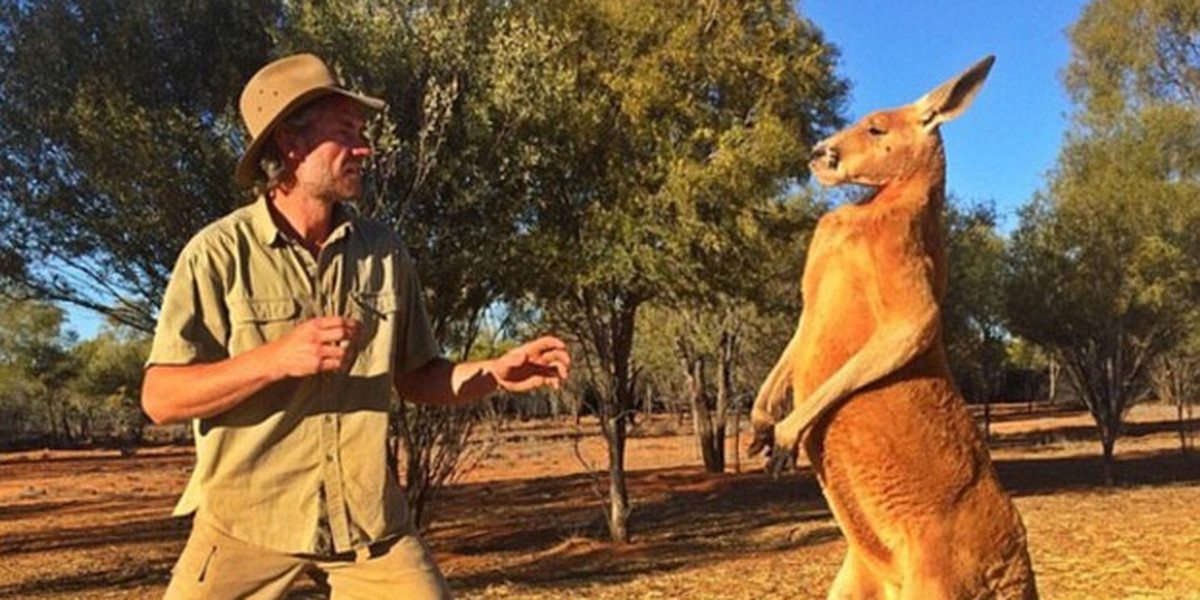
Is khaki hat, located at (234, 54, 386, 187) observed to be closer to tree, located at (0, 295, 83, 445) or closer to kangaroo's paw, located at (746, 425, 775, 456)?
kangaroo's paw, located at (746, 425, 775, 456)

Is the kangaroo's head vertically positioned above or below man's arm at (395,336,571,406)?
above

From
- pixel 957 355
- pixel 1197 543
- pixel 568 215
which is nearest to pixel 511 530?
pixel 568 215

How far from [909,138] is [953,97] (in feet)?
0.62

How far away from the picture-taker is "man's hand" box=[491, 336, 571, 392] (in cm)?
319

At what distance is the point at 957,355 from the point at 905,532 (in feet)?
76.9

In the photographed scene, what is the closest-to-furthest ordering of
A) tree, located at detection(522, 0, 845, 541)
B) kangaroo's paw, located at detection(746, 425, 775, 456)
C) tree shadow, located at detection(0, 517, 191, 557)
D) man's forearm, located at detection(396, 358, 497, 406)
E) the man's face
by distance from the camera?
the man's face < man's forearm, located at detection(396, 358, 497, 406) < kangaroo's paw, located at detection(746, 425, 775, 456) < tree, located at detection(522, 0, 845, 541) < tree shadow, located at detection(0, 517, 191, 557)

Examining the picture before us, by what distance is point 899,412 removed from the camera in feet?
11.3

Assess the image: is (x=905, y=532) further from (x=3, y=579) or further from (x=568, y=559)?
(x=3, y=579)

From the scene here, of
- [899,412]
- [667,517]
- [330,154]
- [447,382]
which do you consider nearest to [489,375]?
[447,382]

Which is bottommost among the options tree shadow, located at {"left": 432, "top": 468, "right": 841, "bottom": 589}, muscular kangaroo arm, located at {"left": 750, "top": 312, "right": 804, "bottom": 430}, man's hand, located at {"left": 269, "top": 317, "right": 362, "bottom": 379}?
tree shadow, located at {"left": 432, "top": 468, "right": 841, "bottom": 589}

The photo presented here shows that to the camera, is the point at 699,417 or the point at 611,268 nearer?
the point at 611,268

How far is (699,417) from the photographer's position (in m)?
25.2

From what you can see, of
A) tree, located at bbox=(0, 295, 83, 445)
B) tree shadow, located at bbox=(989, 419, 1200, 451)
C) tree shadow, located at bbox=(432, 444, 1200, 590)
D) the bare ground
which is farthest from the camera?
tree, located at bbox=(0, 295, 83, 445)

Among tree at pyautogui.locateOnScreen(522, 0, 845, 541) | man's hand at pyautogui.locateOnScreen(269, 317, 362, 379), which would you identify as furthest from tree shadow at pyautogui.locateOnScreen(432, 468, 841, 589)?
man's hand at pyautogui.locateOnScreen(269, 317, 362, 379)
